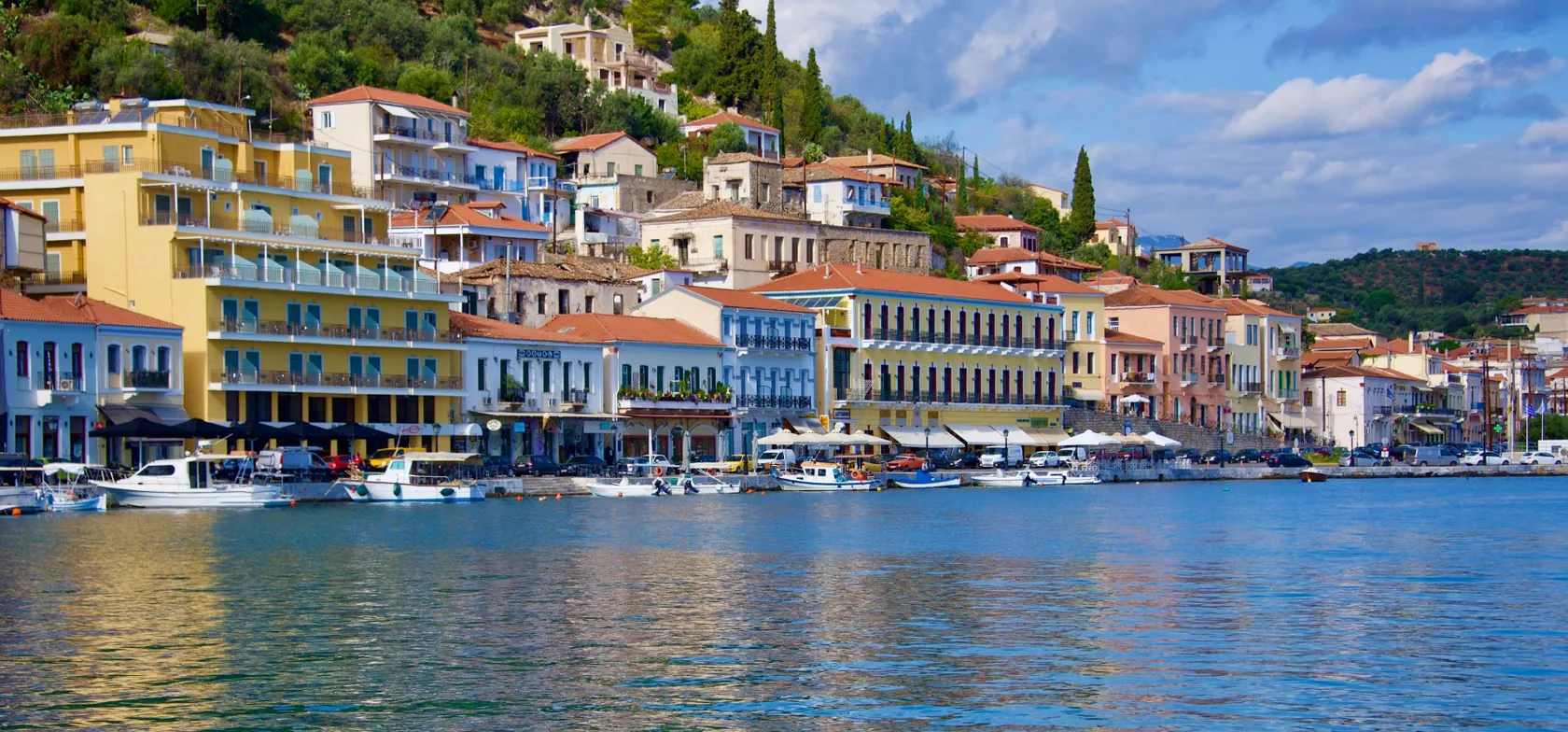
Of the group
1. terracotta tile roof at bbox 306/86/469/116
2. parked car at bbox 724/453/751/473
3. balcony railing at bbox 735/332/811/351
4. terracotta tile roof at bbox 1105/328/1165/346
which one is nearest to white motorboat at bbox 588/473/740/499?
parked car at bbox 724/453/751/473

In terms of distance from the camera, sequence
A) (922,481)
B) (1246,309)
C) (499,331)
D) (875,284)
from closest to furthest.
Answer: (499,331) < (922,481) < (875,284) < (1246,309)

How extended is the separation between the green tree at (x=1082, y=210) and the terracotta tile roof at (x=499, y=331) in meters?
66.1

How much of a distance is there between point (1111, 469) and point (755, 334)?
17265mm

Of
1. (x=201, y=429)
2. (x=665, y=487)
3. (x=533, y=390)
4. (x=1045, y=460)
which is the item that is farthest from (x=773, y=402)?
(x=201, y=429)

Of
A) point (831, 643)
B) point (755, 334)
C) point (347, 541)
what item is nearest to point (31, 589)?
point (347, 541)

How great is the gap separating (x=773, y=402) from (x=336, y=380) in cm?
2271

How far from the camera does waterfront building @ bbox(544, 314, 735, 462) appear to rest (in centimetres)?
7875

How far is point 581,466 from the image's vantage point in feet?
237

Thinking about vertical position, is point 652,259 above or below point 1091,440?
above

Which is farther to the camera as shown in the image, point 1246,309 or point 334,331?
point 1246,309

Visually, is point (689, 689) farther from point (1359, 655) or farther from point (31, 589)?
point (31, 589)

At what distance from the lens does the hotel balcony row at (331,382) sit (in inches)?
2606

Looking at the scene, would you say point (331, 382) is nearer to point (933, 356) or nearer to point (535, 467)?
point (535, 467)

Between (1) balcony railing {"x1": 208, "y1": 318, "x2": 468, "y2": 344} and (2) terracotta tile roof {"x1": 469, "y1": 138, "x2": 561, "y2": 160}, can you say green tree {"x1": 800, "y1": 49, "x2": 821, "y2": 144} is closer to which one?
(2) terracotta tile roof {"x1": 469, "y1": 138, "x2": 561, "y2": 160}
